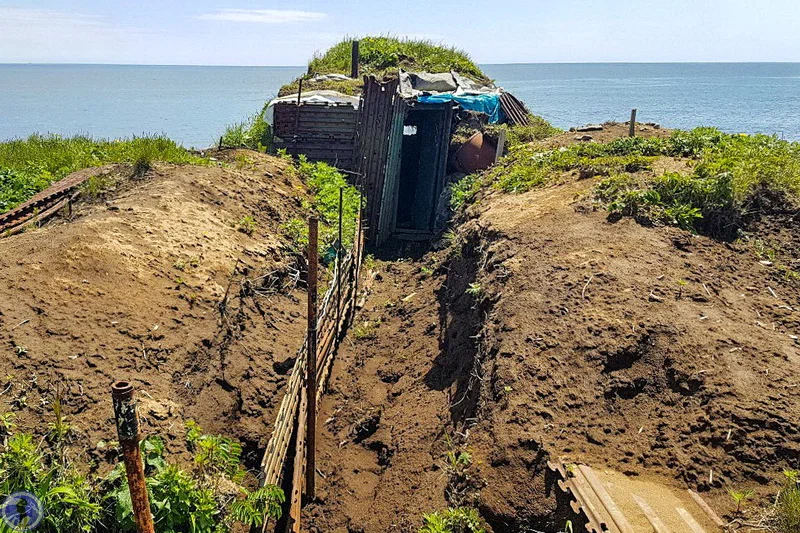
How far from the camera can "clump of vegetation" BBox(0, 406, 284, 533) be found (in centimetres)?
388

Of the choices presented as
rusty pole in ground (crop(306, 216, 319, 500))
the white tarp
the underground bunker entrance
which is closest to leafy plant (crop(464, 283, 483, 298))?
rusty pole in ground (crop(306, 216, 319, 500))

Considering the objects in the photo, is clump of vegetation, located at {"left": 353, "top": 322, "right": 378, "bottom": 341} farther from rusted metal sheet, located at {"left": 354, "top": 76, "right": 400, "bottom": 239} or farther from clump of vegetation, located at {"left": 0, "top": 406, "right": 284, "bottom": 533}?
rusted metal sheet, located at {"left": 354, "top": 76, "right": 400, "bottom": 239}

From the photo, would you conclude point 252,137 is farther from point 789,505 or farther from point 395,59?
point 789,505

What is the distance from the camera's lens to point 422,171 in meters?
14.7

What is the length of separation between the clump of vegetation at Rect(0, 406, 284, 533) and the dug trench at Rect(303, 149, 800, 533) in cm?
118

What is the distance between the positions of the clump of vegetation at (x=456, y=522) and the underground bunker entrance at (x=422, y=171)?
9638 millimetres

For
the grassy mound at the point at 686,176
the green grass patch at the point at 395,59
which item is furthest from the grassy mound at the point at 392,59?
the grassy mound at the point at 686,176

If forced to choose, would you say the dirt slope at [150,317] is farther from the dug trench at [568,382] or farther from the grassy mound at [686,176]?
the grassy mound at [686,176]

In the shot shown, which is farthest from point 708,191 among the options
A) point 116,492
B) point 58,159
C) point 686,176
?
point 58,159

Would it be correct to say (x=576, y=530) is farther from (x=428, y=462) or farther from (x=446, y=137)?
(x=446, y=137)

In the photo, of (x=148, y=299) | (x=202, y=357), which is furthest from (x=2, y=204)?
(x=202, y=357)

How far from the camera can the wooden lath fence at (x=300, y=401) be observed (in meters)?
5.05

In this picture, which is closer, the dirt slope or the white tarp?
the dirt slope

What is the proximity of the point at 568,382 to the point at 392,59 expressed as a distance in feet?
56.9
